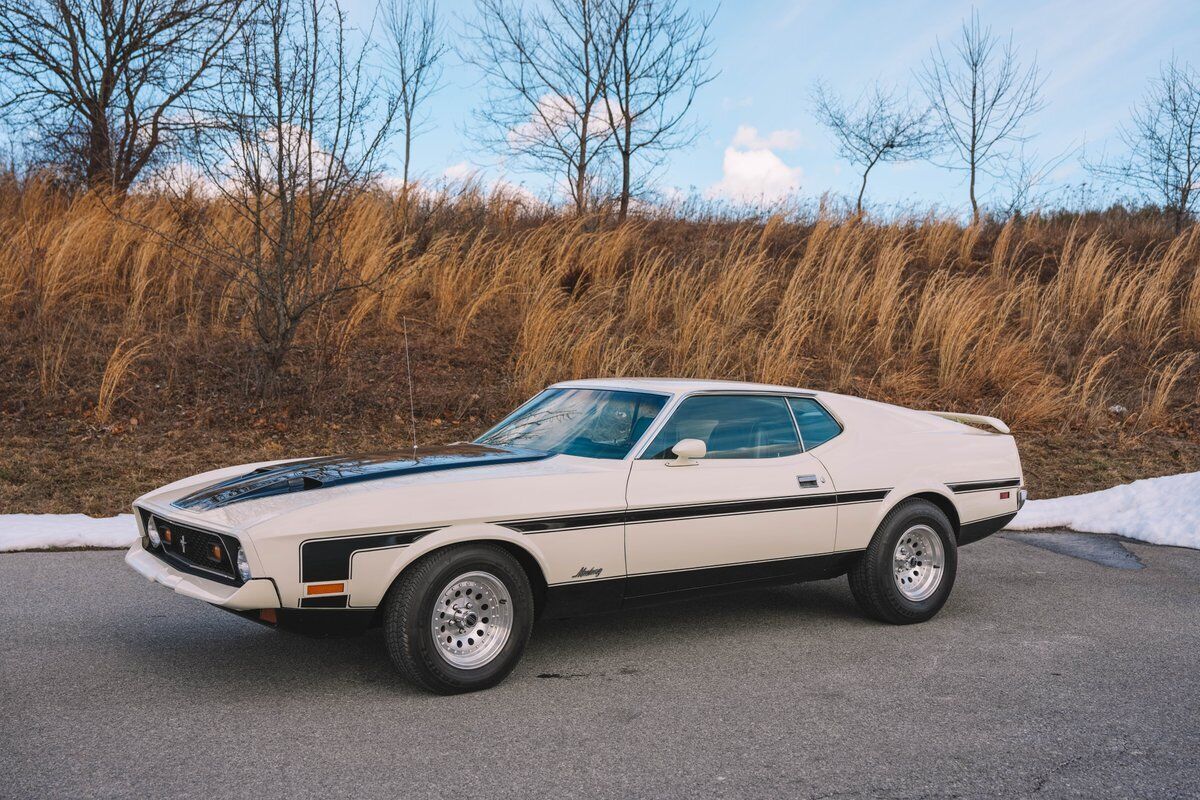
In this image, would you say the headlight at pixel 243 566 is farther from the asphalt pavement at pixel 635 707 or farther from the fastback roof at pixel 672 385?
the fastback roof at pixel 672 385

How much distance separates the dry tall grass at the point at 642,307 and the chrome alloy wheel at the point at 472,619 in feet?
25.2

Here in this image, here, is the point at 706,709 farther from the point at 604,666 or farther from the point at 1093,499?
the point at 1093,499

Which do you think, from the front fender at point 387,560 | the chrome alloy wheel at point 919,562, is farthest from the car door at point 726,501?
the front fender at point 387,560

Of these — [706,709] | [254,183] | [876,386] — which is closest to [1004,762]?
[706,709]

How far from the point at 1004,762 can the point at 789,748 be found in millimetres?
765

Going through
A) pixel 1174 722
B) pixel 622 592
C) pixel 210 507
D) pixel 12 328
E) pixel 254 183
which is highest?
pixel 254 183

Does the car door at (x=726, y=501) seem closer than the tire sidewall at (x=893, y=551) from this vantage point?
Yes

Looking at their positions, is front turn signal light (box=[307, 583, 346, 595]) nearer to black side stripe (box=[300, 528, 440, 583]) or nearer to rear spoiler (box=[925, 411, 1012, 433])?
black side stripe (box=[300, 528, 440, 583])

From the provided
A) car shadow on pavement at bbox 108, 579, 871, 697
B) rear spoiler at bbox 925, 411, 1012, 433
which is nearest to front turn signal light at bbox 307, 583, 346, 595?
car shadow on pavement at bbox 108, 579, 871, 697

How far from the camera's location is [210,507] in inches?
171

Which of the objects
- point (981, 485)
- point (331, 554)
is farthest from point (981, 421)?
point (331, 554)

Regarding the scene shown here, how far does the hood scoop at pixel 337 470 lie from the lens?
438 cm

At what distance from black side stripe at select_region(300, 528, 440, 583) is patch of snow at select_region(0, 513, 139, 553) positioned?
11.9 feet

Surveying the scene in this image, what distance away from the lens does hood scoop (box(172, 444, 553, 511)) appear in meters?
4.38
